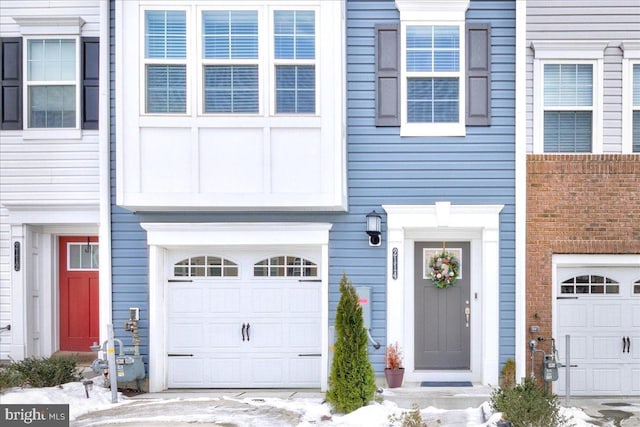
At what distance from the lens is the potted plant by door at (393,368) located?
852 centimetres

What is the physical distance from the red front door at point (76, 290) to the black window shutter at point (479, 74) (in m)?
6.30

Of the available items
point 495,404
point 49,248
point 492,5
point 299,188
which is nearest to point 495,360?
point 495,404

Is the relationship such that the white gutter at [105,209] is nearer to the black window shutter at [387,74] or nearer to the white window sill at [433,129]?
the black window shutter at [387,74]

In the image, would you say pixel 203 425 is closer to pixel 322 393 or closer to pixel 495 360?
pixel 322 393

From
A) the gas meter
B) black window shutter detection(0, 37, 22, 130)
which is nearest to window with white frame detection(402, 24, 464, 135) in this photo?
the gas meter

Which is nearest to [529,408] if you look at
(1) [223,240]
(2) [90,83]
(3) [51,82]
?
(1) [223,240]

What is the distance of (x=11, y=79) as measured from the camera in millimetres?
9188

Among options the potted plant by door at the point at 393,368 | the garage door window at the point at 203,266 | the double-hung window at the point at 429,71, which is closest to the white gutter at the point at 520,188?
the double-hung window at the point at 429,71

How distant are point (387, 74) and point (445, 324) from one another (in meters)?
3.82

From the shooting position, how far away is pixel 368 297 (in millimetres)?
8609

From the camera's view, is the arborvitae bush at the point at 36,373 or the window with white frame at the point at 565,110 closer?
the arborvitae bush at the point at 36,373

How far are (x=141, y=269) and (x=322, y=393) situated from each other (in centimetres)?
323

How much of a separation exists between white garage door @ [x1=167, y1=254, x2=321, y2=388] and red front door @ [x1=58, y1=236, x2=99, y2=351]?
166 centimetres

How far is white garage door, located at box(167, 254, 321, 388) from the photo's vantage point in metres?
8.94
